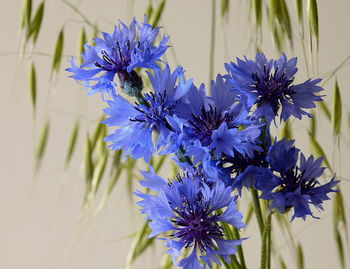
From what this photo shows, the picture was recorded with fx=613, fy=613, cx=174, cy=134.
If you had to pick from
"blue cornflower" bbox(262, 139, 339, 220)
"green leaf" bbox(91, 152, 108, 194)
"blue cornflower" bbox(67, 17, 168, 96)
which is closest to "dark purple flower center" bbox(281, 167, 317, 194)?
"blue cornflower" bbox(262, 139, 339, 220)

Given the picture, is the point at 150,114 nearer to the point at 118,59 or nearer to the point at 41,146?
the point at 118,59

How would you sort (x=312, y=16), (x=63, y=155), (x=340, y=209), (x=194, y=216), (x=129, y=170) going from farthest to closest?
(x=63, y=155) < (x=129, y=170) < (x=340, y=209) < (x=312, y=16) < (x=194, y=216)

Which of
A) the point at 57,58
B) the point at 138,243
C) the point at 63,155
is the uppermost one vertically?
the point at 57,58

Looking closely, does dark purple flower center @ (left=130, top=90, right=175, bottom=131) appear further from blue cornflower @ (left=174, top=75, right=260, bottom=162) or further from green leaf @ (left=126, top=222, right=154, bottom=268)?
green leaf @ (left=126, top=222, right=154, bottom=268)

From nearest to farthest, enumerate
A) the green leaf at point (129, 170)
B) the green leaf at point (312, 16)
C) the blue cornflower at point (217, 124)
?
Answer: 1. the blue cornflower at point (217, 124)
2. the green leaf at point (312, 16)
3. the green leaf at point (129, 170)

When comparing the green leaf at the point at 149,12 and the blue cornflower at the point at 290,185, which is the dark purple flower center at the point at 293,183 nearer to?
the blue cornflower at the point at 290,185

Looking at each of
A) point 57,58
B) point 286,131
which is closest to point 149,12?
point 57,58

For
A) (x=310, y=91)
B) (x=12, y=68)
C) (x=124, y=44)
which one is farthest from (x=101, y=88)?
(x=12, y=68)

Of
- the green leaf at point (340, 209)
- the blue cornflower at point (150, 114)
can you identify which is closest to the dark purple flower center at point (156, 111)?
the blue cornflower at point (150, 114)

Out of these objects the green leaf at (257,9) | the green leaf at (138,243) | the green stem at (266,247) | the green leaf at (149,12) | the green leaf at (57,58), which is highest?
the green leaf at (149,12)
